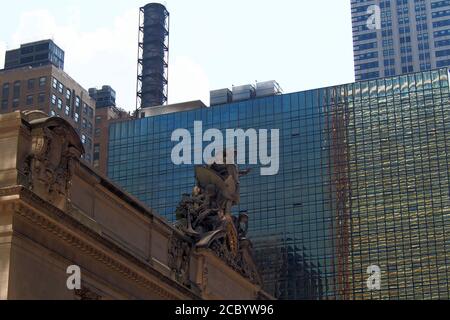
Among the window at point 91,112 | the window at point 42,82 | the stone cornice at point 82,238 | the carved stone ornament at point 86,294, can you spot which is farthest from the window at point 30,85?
the carved stone ornament at point 86,294

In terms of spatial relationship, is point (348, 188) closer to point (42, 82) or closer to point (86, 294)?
point (42, 82)

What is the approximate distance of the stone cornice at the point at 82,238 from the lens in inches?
1537

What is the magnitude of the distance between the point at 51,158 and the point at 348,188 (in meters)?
94.4

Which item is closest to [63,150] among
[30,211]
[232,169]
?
[30,211]

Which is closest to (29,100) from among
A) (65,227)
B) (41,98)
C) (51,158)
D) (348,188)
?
(41,98)

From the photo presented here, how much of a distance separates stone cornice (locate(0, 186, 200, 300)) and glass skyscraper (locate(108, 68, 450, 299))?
79.6 metres

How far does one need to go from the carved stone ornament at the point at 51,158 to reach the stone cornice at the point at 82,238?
79 cm

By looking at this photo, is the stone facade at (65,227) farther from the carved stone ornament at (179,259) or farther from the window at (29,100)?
the window at (29,100)

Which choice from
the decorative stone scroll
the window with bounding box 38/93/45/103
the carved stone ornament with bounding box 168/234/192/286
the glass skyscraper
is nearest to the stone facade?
the carved stone ornament with bounding box 168/234/192/286

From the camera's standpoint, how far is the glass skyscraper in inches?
5064

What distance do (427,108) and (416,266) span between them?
2037 cm

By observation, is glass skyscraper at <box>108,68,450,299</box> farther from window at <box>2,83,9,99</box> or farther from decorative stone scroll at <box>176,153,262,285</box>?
decorative stone scroll at <box>176,153,262,285</box>

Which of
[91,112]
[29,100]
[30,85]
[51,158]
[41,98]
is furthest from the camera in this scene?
[91,112]

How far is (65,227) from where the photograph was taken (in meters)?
41.4
